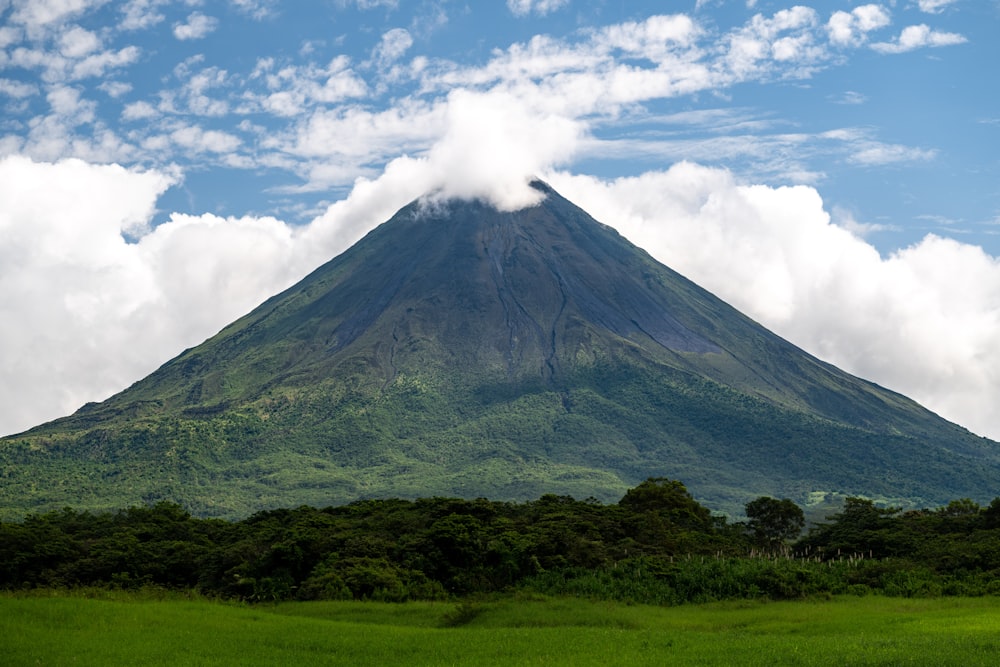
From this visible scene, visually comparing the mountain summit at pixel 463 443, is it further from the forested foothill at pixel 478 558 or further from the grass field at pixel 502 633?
the grass field at pixel 502 633

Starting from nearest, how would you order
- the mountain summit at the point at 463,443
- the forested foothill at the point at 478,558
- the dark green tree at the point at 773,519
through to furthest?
the forested foothill at the point at 478,558 < the dark green tree at the point at 773,519 < the mountain summit at the point at 463,443

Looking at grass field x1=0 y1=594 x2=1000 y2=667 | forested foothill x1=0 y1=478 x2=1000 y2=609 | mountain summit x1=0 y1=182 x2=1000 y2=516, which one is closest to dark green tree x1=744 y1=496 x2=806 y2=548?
forested foothill x1=0 y1=478 x2=1000 y2=609

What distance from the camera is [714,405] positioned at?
183000 millimetres

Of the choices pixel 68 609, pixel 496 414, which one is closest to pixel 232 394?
pixel 496 414

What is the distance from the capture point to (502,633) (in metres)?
27.8

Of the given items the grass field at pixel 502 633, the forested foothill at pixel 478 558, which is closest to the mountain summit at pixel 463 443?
the forested foothill at pixel 478 558

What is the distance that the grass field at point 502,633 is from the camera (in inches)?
934

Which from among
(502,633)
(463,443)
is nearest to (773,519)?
(502,633)

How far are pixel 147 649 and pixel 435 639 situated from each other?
6.84 meters

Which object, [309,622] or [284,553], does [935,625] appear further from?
[284,553]

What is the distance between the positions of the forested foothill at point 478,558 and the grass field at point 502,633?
2.05 m

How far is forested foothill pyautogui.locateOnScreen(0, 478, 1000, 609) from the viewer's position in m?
35.0

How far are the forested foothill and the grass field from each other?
2054 millimetres

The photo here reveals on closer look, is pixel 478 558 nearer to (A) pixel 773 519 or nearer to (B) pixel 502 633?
(B) pixel 502 633
